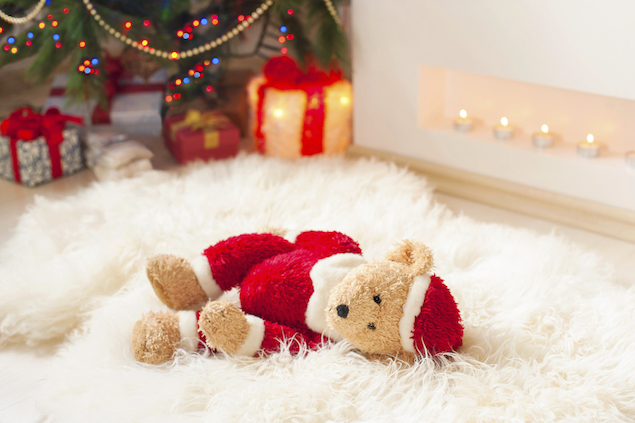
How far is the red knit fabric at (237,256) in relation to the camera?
109 centimetres

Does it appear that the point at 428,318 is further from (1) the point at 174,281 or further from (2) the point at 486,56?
(2) the point at 486,56

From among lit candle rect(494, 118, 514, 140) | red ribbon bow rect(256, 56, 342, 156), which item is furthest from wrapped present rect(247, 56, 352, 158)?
lit candle rect(494, 118, 514, 140)

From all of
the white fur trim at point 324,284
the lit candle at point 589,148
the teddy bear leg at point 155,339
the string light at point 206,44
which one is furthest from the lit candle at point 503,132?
the teddy bear leg at point 155,339

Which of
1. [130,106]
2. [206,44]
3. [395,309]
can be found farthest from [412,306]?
[130,106]

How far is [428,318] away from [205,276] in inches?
16.1

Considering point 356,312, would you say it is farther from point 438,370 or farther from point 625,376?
point 625,376

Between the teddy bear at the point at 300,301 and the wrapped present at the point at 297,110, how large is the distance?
0.76 m

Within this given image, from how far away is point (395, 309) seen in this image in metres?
0.91

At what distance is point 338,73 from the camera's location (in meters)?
1.90

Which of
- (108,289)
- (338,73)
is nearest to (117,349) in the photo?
(108,289)

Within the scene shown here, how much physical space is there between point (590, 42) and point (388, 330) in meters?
0.89

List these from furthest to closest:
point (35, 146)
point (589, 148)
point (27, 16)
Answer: point (35, 146)
point (27, 16)
point (589, 148)

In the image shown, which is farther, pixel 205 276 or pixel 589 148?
pixel 589 148

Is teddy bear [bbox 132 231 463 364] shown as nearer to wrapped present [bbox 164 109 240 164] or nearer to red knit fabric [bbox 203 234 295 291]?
red knit fabric [bbox 203 234 295 291]
